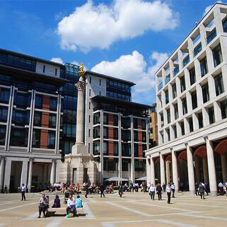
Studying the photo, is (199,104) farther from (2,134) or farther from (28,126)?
(2,134)

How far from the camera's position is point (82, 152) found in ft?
157

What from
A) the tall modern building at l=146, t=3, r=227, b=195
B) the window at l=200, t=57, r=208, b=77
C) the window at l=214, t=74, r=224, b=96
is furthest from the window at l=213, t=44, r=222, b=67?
the window at l=200, t=57, r=208, b=77

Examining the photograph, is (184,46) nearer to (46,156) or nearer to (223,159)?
(223,159)

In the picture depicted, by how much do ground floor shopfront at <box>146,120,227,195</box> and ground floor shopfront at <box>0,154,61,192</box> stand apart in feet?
70.8

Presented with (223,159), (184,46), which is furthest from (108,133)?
(223,159)

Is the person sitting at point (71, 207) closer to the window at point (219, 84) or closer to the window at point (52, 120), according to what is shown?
the window at point (219, 84)

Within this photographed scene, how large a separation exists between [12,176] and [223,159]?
4446 centimetres

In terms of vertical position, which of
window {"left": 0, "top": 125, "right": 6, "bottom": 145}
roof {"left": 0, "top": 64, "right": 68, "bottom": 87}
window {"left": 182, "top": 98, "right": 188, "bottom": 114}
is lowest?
window {"left": 0, "top": 125, "right": 6, "bottom": 145}

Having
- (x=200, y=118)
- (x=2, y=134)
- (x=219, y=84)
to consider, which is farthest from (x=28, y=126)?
(x=219, y=84)

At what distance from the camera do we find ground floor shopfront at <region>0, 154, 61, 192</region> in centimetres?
5278

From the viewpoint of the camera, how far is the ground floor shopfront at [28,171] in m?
52.8

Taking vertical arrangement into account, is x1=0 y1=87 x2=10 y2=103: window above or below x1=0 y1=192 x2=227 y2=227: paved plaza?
above

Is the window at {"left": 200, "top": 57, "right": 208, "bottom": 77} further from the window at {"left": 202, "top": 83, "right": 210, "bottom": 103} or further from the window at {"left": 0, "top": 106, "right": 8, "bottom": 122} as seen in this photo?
the window at {"left": 0, "top": 106, "right": 8, "bottom": 122}

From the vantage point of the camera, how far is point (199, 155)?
133ft
